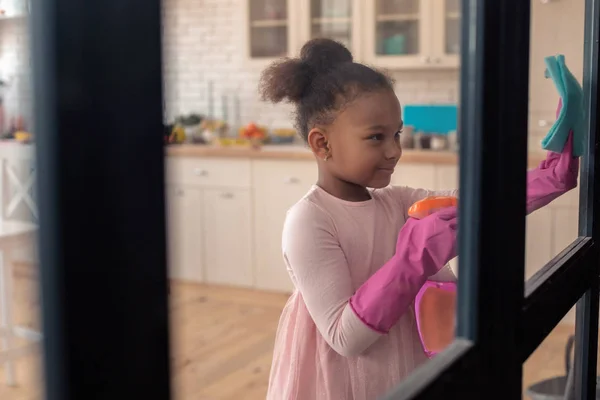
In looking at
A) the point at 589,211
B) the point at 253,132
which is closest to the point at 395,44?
the point at 253,132

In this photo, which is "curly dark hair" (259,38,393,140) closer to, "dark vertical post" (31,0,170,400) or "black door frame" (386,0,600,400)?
"black door frame" (386,0,600,400)

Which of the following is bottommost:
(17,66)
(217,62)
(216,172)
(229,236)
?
(229,236)

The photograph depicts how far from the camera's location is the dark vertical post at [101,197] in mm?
246

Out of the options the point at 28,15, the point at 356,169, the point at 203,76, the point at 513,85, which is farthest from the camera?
the point at 203,76

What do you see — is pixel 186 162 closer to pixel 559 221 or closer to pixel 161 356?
pixel 559 221

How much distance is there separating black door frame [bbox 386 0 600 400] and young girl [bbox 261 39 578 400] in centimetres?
13

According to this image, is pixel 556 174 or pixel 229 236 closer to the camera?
pixel 556 174

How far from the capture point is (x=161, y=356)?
0.97 feet

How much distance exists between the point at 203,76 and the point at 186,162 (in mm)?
977

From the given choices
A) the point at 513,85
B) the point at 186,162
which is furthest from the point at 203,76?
the point at 513,85

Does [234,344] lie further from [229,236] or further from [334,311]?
[334,311]

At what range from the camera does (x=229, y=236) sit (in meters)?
3.46

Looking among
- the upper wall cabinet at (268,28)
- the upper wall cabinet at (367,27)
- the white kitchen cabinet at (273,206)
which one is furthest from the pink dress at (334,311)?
the upper wall cabinet at (268,28)

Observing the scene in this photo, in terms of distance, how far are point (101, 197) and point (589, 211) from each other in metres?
0.84
